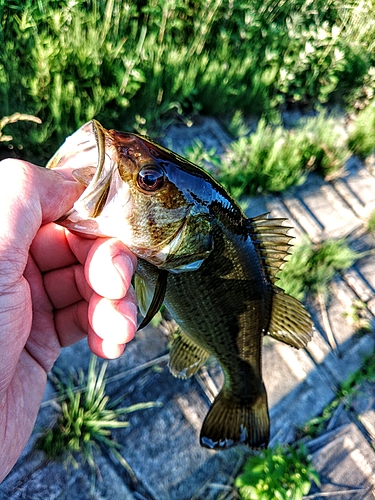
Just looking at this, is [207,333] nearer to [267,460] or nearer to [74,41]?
[267,460]

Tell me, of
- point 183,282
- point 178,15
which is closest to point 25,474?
point 183,282

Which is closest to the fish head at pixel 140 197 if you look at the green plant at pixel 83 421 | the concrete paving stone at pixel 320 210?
the green plant at pixel 83 421

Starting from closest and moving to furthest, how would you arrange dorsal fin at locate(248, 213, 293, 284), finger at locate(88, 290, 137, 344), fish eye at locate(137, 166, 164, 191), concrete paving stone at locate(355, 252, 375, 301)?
fish eye at locate(137, 166, 164, 191) → finger at locate(88, 290, 137, 344) → dorsal fin at locate(248, 213, 293, 284) → concrete paving stone at locate(355, 252, 375, 301)

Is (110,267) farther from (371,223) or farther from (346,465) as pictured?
(371,223)

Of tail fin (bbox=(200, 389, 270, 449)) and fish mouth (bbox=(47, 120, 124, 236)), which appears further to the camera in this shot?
tail fin (bbox=(200, 389, 270, 449))

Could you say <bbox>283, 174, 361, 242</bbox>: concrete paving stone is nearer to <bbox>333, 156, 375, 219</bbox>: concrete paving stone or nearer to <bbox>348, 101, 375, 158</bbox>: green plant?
<bbox>333, 156, 375, 219</bbox>: concrete paving stone

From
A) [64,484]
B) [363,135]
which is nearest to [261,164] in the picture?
[363,135]

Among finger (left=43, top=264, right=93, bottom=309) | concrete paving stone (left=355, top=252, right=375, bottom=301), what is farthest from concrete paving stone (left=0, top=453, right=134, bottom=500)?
concrete paving stone (left=355, top=252, right=375, bottom=301)
